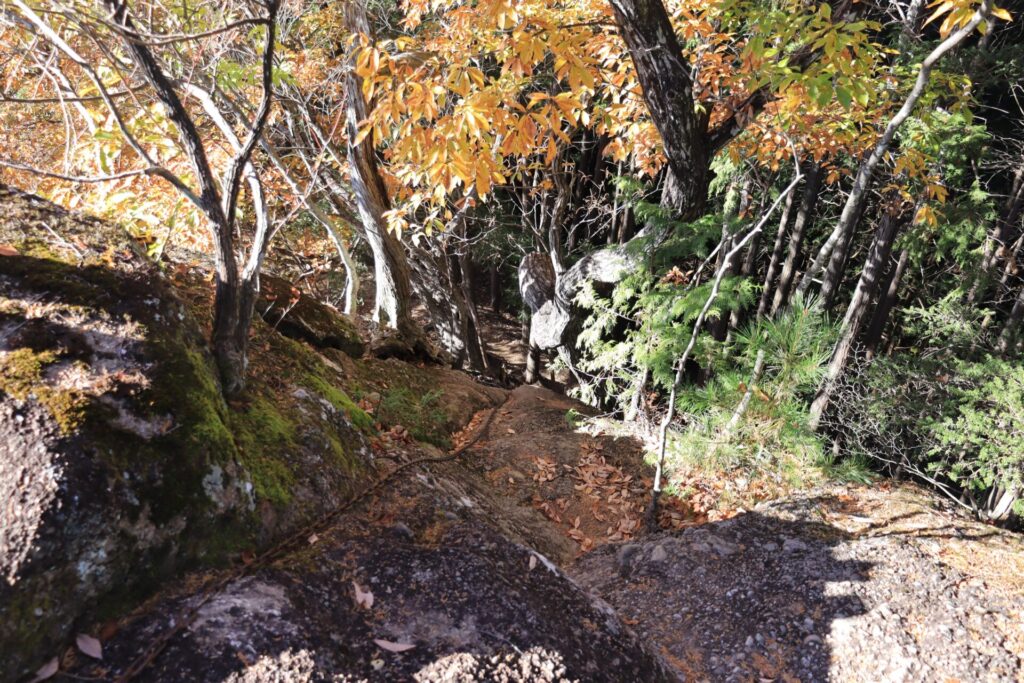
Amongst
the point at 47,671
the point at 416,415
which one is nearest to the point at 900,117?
the point at 416,415

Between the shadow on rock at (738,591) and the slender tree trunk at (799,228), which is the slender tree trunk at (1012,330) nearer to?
the slender tree trunk at (799,228)

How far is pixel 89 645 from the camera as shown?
2.01m

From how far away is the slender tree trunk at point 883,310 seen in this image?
8766mm

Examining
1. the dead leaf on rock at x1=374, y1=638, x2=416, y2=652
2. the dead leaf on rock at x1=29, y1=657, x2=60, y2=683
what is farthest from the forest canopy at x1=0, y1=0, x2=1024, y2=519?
the dead leaf on rock at x1=374, y1=638, x2=416, y2=652

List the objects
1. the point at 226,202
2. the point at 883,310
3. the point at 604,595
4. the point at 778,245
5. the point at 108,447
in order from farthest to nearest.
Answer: the point at 778,245 < the point at 883,310 < the point at 604,595 < the point at 226,202 < the point at 108,447

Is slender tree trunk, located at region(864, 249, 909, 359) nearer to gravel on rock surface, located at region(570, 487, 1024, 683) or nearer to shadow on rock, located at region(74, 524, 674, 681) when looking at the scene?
gravel on rock surface, located at region(570, 487, 1024, 683)

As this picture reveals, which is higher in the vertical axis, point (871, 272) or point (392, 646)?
point (392, 646)

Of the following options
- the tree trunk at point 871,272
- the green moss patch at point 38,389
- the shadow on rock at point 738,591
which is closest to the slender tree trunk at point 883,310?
the tree trunk at point 871,272

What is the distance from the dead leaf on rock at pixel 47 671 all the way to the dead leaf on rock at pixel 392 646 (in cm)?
109

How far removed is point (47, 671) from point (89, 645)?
13 cm

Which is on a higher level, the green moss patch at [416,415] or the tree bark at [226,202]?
the tree bark at [226,202]

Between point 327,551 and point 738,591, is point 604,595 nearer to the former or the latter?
point 738,591

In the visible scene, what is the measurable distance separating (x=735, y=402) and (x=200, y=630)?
4247 mm

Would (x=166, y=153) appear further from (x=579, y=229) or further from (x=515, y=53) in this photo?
(x=579, y=229)
